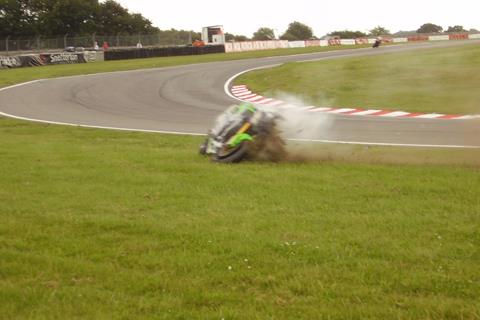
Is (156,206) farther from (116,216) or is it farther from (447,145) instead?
(447,145)

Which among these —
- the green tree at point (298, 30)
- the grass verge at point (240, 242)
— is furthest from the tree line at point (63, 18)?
the grass verge at point (240, 242)

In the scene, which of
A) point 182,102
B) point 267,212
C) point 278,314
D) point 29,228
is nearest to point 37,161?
point 29,228

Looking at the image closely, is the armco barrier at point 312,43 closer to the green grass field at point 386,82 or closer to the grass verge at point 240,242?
the green grass field at point 386,82

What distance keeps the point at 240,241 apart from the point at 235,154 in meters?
4.52

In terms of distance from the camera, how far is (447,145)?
1190 centimetres

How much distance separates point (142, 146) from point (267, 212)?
6736 mm

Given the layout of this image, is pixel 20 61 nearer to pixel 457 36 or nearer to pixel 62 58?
pixel 62 58

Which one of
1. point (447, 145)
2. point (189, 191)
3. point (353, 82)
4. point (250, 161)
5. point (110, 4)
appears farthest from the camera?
point (110, 4)

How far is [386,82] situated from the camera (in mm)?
24859

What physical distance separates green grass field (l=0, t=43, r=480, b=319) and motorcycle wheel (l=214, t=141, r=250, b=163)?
1.33ft

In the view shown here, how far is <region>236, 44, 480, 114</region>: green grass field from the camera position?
1991cm

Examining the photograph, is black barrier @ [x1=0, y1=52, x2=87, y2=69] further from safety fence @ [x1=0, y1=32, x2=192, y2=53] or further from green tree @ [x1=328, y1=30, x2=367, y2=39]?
green tree @ [x1=328, y1=30, x2=367, y2=39]

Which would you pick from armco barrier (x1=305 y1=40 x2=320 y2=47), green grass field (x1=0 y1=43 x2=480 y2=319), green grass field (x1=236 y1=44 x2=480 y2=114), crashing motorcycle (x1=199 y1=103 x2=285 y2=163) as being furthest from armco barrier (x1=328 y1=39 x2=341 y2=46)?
green grass field (x1=0 y1=43 x2=480 y2=319)

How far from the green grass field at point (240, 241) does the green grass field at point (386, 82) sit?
1121 cm
